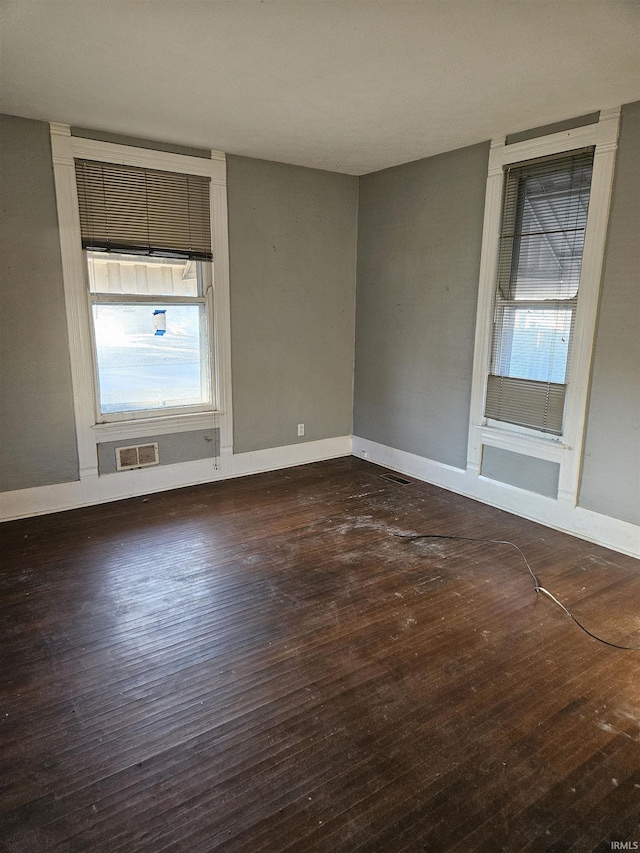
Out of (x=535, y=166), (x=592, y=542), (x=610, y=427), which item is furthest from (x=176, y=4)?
(x=592, y=542)

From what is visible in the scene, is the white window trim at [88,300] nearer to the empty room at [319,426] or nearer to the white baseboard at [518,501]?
the empty room at [319,426]

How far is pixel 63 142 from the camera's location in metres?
3.61

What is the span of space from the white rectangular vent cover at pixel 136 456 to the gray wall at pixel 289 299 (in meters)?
0.74

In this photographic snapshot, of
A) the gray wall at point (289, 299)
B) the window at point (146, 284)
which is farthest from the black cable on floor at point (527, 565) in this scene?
A: the window at point (146, 284)

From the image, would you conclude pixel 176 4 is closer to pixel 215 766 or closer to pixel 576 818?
pixel 215 766

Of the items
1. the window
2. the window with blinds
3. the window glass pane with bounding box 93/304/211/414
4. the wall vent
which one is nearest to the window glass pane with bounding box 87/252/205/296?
the window

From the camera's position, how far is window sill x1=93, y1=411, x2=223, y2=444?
13.5 feet

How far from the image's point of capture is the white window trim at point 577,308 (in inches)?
128

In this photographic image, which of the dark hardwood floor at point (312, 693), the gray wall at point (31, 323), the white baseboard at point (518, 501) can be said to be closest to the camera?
the dark hardwood floor at point (312, 693)

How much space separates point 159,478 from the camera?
4426 millimetres

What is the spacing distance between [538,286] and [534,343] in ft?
1.28

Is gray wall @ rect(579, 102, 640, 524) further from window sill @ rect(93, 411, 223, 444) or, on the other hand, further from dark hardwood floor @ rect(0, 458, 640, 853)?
window sill @ rect(93, 411, 223, 444)

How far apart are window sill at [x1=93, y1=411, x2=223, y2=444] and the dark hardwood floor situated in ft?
2.63

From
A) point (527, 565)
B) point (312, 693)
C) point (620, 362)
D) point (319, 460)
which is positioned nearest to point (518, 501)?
point (527, 565)
